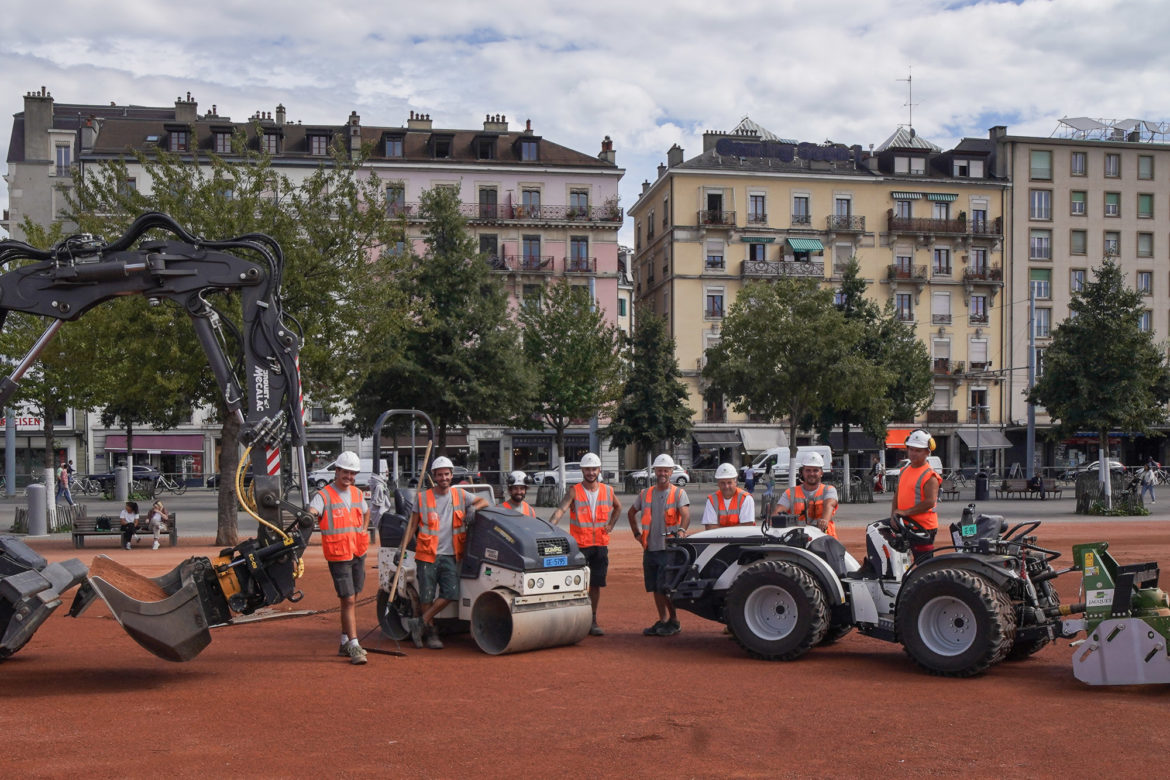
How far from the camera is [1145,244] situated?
6744cm

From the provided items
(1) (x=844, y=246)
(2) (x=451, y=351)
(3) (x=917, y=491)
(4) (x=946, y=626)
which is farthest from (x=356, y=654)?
(1) (x=844, y=246)

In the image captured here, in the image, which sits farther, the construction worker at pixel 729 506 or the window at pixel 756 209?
the window at pixel 756 209

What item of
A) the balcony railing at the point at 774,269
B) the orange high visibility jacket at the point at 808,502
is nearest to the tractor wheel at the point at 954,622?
the orange high visibility jacket at the point at 808,502

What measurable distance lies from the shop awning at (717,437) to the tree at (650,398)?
46.8 ft

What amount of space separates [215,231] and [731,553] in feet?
49.0

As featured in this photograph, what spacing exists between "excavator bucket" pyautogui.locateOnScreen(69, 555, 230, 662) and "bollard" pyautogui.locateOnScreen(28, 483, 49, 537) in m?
17.9

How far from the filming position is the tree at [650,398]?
4659 cm

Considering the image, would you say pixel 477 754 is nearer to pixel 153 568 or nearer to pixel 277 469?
pixel 277 469

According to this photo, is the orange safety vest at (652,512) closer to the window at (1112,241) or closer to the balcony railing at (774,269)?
the balcony railing at (774,269)

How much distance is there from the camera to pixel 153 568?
1869cm

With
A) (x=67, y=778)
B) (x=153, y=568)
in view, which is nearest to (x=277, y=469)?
(x=67, y=778)

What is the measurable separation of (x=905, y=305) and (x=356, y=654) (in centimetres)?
5952

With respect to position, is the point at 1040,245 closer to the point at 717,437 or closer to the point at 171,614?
the point at 717,437

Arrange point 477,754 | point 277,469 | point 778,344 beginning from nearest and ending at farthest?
1. point 477,754
2. point 277,469
3. point 778,344
